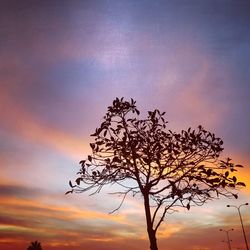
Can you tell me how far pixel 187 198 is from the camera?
1162cm

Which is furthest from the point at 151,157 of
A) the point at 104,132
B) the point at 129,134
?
the point at 104,132

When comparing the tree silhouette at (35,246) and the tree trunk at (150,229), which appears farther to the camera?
the tree silhouette at (35,246)

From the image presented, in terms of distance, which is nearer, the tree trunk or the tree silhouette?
the tree trunk

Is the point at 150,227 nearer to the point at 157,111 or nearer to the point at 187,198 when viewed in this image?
the point at 187,198

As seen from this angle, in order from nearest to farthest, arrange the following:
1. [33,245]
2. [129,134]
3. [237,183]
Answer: [237,183]
[129,134]
[33,245]

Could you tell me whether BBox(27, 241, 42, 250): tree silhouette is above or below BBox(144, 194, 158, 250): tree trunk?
above

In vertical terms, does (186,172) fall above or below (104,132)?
below

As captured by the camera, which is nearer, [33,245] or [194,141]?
[194,141]

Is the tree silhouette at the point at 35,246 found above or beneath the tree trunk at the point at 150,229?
above

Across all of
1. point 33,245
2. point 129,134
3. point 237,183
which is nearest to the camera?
point 237,183

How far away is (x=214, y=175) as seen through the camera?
11.0 m

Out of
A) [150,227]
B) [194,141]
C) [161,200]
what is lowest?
[150,227]

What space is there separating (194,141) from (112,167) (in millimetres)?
2928

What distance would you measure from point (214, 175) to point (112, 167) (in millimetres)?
3401
